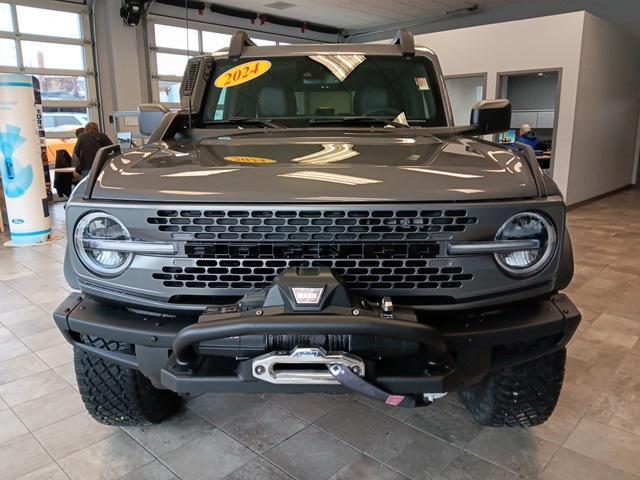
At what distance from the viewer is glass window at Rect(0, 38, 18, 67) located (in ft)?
34.5

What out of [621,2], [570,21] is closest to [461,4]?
[621,2]

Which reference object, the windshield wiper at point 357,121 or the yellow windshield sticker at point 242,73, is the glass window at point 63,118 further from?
the windshield wiper at point 357,121

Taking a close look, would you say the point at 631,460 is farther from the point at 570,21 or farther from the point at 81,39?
the point at 81,39

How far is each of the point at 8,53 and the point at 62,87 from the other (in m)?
1.17

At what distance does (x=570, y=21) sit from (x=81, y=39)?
9809 millimetres

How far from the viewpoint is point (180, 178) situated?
5.60 feet

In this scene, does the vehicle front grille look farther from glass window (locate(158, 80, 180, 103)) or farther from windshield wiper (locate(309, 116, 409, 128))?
glass window (locate(158, 80, 180, 103))

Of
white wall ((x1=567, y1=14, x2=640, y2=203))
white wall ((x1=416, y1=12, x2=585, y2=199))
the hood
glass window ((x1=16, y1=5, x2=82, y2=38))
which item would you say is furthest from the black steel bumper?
glass window ((x1=16, y1=5, x2=82, y2=38))

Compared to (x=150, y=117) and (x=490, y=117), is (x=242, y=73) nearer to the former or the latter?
(x=150, y=117)

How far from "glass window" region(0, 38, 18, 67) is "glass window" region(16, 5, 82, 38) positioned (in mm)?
356

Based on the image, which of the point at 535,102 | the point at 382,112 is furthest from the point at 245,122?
the point at 535,102

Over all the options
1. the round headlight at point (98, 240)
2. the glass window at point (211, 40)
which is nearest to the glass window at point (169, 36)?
the glass window at point (211, 40)

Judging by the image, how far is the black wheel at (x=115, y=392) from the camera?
2.10 m

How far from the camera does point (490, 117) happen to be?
8.92 feet
